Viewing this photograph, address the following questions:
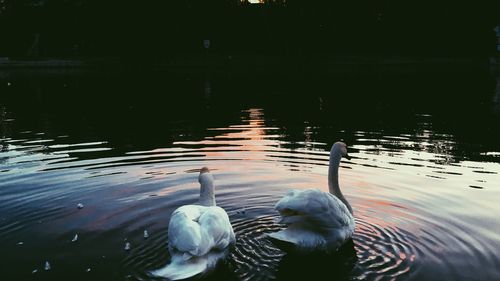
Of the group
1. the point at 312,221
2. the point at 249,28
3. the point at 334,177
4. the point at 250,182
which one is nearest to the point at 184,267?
the point at 312,221

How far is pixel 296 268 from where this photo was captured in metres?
7.71

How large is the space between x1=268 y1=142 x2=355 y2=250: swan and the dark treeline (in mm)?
64054

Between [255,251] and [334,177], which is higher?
[334,177]

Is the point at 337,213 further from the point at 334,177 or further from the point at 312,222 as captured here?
the point at 334,177

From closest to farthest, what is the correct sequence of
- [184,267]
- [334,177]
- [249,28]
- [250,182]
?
[184,267] → [334,177] → [250,182] → [249,28]

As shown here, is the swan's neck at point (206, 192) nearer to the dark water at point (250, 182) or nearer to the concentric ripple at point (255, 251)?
the concentric ripple at point (255, 251)

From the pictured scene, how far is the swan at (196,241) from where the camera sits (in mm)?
6629

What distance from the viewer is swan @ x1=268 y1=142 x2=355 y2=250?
294 inches

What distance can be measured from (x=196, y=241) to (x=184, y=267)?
0.33 m

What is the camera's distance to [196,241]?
6.70 metres

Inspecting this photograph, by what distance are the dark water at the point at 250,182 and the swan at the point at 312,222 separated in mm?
357

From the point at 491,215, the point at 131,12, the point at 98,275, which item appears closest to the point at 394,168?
the point at 491,215

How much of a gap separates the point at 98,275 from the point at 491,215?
21.4 ft

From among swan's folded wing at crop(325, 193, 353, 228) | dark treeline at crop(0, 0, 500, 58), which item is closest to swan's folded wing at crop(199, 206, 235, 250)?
swan's folded wing at crop(325, 193, 353, 228)
